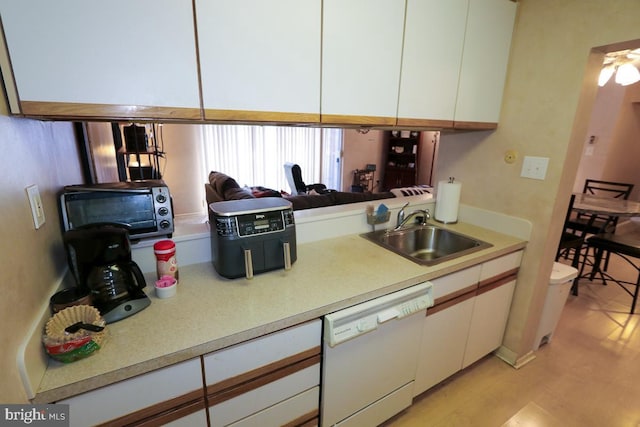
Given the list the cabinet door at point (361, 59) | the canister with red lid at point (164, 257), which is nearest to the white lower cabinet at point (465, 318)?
the cabinet door at point (361, 59)

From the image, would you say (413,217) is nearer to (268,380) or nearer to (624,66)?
(268,380)

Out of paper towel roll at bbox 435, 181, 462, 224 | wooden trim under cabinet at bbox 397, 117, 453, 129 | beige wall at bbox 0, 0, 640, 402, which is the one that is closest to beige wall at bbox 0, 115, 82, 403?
beige wall at bbox 0, 0, 640, 402

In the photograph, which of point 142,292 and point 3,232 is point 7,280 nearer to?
point 3,232

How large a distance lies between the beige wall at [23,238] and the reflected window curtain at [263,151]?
4123mm

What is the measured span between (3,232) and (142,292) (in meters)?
0.47

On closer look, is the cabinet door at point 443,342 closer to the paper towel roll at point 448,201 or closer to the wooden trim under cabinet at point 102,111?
the paper towel roll at point 448,201

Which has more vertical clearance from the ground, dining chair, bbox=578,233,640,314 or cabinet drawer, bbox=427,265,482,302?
cabinet drawer, bbox=427,265,482,302

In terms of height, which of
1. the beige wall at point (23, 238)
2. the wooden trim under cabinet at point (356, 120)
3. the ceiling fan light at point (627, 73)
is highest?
the ceiling fan light at point (627, 73)

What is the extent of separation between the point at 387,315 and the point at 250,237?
2.15 feet

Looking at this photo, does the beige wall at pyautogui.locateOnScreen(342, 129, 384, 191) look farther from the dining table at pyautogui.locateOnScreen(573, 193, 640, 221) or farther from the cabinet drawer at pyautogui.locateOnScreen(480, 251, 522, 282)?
the cabinet drawer at pyautogui.locateOnScreen(480, 251, 522, 282)

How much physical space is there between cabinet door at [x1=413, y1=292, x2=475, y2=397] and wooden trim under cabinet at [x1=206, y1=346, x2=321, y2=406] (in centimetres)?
66

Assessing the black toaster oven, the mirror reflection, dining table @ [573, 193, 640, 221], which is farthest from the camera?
the mirror reflection

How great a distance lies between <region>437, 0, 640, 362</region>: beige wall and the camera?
1.50m

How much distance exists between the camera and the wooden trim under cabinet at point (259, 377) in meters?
0.98
